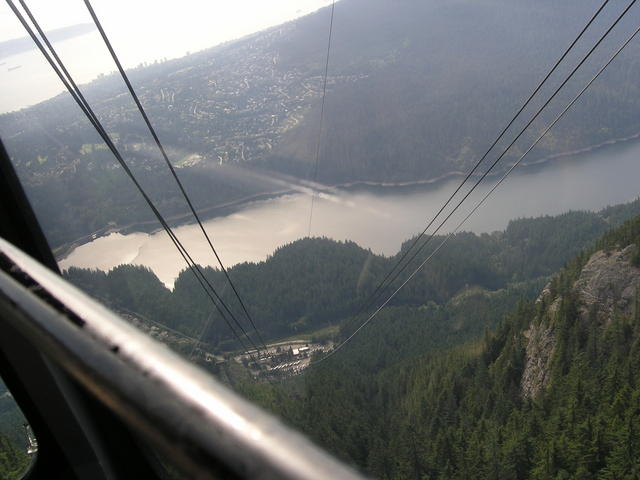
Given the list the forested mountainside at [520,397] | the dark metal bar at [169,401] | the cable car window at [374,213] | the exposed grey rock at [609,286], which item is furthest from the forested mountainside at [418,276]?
the dark metal bar at [169,401]

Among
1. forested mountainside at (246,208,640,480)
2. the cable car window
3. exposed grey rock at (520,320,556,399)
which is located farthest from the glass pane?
exposed grey rock at (520,320,556,399)

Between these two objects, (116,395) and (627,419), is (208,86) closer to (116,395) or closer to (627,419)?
(627,419)

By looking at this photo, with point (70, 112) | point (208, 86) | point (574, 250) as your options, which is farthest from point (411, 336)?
point (208, 86)

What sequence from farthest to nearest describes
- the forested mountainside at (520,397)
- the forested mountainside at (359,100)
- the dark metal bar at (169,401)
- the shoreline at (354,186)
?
the forested mountainside at (359,100)
the shoreline at (354,186)
the forested mountainside at (520,397)
the dark metal bar at (169,401)

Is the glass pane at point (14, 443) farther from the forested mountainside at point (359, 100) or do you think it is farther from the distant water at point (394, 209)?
the forested mountainside at point (359, 100)

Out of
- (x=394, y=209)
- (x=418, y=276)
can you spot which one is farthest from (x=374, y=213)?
(x=418, y=276)

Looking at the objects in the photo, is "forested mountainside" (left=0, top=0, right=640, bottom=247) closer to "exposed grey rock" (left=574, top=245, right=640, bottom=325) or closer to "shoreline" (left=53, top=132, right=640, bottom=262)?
"shoreline" (left=53, top=132, right=640, bottom=262)
